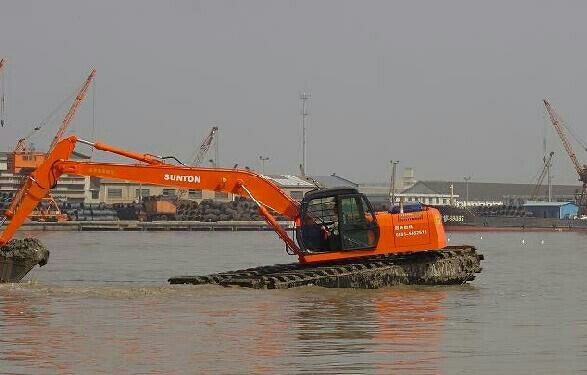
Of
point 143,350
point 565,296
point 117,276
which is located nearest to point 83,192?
point 117,276

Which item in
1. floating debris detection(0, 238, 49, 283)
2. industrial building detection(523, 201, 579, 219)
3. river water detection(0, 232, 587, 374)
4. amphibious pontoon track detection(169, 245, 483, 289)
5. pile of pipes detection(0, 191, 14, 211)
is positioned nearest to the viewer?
river water detection(0, 232, 587, 374)

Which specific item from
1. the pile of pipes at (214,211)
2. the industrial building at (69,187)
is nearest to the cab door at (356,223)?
the pile of pipes at (214,211)

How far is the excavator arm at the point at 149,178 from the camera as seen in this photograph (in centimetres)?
3042

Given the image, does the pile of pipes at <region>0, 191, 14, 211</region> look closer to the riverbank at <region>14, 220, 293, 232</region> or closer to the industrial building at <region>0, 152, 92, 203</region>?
the industrial building at <region>0, 152, 92, 203</region>

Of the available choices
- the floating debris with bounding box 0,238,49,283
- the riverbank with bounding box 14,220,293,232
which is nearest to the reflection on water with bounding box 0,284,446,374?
the floating debris with bounding box 0,238,49,283

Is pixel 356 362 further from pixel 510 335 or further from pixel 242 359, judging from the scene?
pixel 510 335

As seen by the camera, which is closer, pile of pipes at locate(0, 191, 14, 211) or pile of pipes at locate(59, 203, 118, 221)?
pile of pipes at locate(59, 203, 118, 221)

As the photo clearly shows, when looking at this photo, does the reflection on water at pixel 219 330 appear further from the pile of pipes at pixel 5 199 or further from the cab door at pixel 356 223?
the pile of pipes at pixel 5 199

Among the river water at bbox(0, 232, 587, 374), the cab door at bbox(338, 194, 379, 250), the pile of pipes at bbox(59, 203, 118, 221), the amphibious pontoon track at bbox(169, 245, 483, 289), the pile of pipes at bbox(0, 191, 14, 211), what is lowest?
the river water at bbox(0, 232, 587, 374)

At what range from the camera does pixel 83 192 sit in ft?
628

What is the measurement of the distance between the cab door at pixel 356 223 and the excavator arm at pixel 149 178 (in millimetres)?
1246

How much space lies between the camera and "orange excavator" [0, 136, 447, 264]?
31.1 metres

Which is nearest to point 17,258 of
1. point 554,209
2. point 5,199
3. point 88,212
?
point 88,212

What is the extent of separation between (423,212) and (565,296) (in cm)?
426
